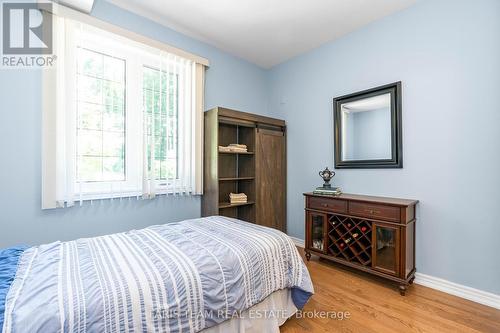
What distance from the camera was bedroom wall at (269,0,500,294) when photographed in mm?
1868

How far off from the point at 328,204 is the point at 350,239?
0.42 metres

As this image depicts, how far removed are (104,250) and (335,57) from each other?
121 inches

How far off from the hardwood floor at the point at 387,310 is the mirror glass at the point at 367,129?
4.28 ft

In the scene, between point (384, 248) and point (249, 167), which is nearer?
point (384, 248)

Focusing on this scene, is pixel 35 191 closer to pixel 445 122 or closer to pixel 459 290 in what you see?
pixel 445 122

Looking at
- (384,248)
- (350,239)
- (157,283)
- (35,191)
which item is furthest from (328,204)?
(35,191)

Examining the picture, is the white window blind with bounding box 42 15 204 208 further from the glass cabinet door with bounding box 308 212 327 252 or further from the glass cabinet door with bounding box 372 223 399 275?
the glass cabinet door with bounding box 372 223 399 275

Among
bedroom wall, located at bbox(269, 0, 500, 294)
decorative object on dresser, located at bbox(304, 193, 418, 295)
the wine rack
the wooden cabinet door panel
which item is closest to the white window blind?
the wooden cabinet door panel

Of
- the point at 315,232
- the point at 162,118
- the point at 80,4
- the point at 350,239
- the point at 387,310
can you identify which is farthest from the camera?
the point at 315,232

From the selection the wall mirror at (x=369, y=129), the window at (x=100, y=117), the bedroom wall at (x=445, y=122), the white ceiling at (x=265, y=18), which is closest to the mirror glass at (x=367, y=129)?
the wall mirror at (x=369, y=129)

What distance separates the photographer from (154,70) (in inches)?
99.6

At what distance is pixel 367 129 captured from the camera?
2.61 m

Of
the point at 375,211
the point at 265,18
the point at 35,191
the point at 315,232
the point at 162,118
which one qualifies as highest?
the point at 265,18

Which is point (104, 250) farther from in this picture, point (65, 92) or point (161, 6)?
point (161, 6)
